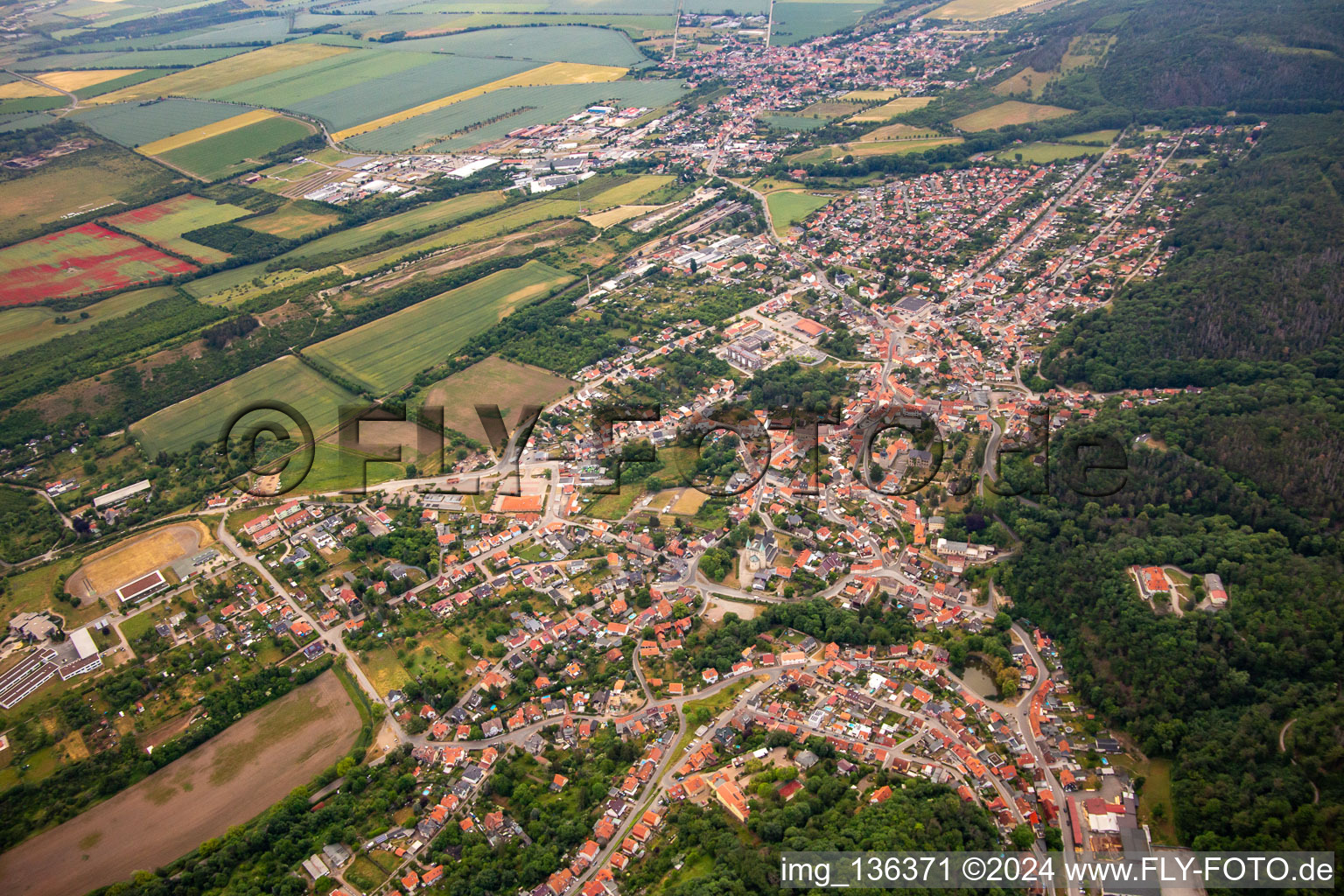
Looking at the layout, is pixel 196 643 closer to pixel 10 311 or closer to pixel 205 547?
pixel 205 547

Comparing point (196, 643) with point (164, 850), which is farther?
point (196, 643)

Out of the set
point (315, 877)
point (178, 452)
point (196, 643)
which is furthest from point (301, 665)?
point (178, 452)

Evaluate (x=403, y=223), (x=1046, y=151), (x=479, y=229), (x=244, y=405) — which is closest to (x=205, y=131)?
(x=403, y=223)

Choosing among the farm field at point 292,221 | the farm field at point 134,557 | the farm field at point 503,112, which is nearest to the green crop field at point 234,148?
the farm field at point 503,112

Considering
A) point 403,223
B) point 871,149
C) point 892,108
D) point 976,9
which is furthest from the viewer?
point 976,9

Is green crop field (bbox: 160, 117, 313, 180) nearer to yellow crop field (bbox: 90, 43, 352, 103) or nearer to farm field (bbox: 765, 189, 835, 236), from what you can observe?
yellow crop field (bbox: 90, 43, 352, 103)

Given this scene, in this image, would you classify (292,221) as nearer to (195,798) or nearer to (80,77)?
(195,798)
